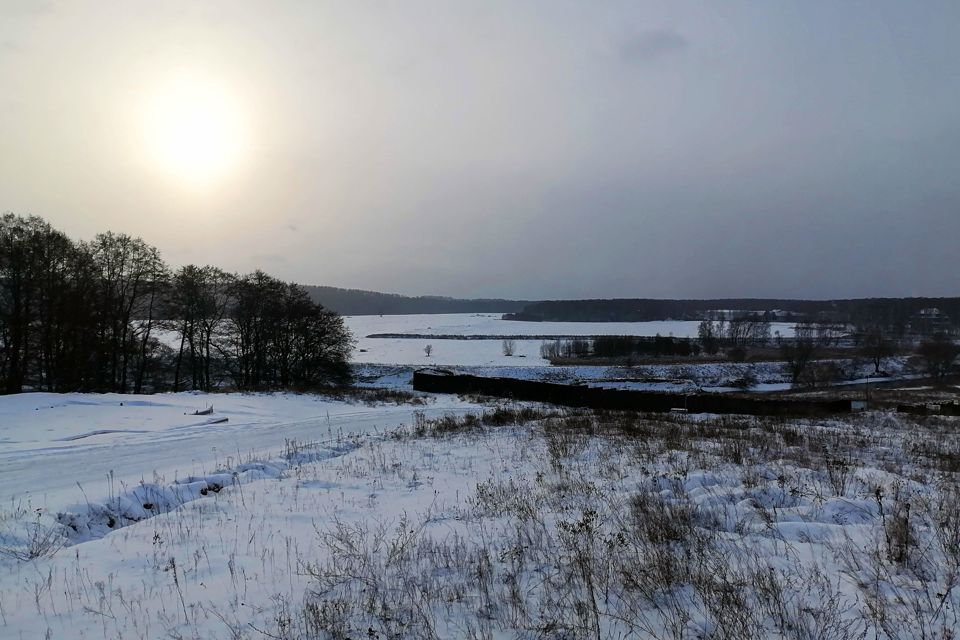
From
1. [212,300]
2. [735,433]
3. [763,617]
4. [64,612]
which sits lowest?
[735,433]

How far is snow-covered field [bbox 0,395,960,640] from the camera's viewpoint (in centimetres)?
411

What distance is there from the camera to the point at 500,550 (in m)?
5.62

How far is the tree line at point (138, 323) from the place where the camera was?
28781mm

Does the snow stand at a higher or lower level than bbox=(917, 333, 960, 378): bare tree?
higher

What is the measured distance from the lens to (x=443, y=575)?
16.6 ft

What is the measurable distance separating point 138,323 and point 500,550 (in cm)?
4097

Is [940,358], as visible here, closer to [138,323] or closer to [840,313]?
[138,323]

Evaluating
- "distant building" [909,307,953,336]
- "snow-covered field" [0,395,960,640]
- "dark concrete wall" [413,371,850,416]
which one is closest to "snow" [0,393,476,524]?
"snow-covered field" [0,395,960,640]

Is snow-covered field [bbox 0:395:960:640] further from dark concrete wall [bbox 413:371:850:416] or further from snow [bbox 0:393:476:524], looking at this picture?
dark concrete wall [bbox 413:371:850:416]

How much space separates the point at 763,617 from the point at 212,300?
149 ft

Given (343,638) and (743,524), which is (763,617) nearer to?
(743,524)

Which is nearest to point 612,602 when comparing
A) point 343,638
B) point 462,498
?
point 343,638

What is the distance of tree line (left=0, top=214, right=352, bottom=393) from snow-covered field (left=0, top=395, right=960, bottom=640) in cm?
2395

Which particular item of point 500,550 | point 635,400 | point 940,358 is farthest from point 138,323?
point 940,358
